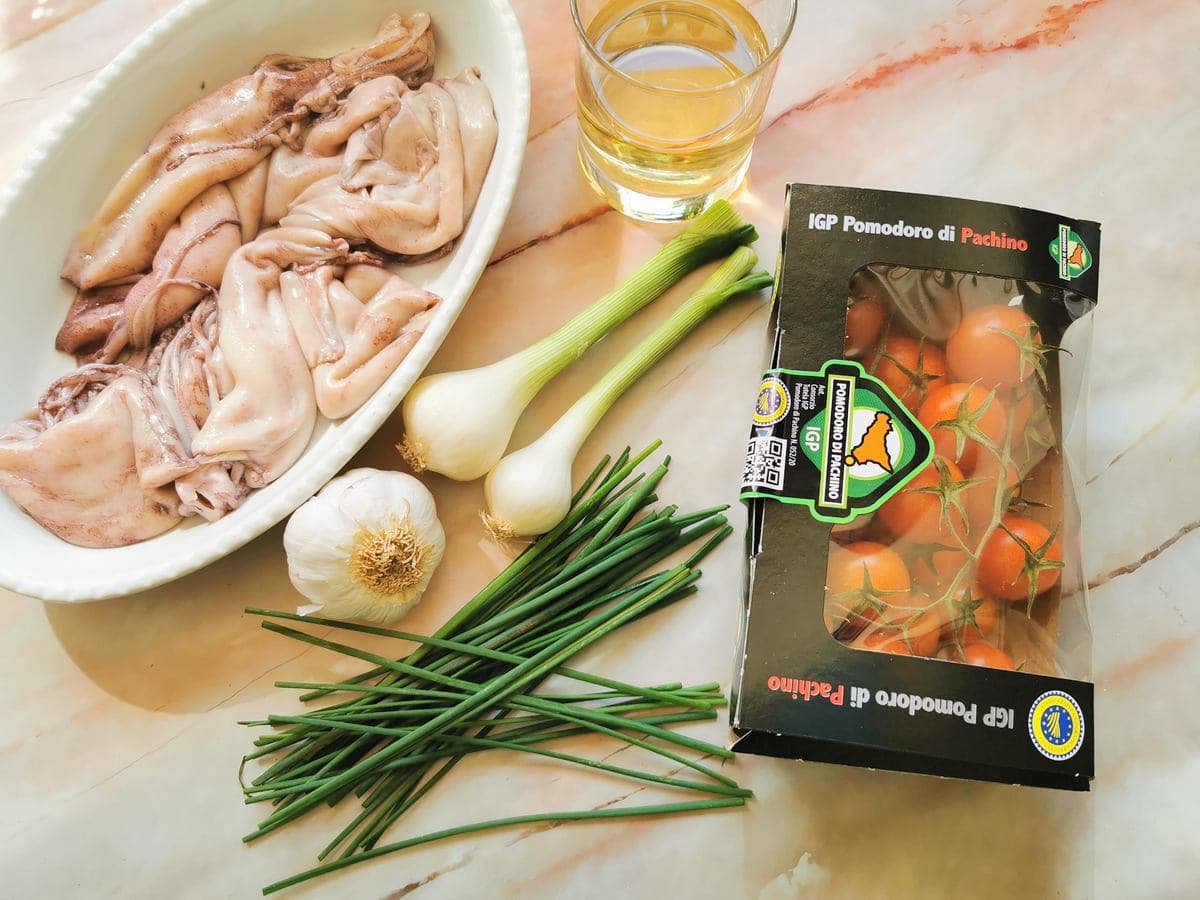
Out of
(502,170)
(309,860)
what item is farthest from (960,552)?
(309,860)

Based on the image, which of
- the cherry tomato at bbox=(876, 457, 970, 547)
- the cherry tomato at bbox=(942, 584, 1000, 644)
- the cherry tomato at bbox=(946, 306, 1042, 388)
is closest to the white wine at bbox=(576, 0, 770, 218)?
the cherry tomato at bbox=(946, 306, 1042, 388)

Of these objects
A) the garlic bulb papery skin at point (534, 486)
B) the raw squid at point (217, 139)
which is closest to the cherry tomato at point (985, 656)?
the garlic bulb papery skin at point (534, 486)

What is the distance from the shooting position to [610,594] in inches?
44.2

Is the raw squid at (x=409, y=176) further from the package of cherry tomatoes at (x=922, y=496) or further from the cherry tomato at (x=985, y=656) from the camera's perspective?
the cherry tomato at (x=985, y=656)

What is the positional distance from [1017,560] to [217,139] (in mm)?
1007

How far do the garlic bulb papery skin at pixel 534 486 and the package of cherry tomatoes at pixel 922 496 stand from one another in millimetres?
235

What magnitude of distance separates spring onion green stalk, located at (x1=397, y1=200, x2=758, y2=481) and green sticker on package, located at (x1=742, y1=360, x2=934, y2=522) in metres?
0.29

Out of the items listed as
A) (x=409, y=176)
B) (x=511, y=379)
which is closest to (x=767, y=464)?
(x=511, y=379)

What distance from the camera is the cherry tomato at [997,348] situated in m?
0.98

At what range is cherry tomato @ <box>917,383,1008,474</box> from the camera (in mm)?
957

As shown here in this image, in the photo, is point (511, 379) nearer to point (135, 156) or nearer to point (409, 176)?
point (409, 176)

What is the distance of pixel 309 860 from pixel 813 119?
1.10 metres

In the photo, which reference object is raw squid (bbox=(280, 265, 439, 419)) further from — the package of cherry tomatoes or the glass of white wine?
the package of cherry tomatoes

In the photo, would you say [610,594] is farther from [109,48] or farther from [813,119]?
[109,48]
